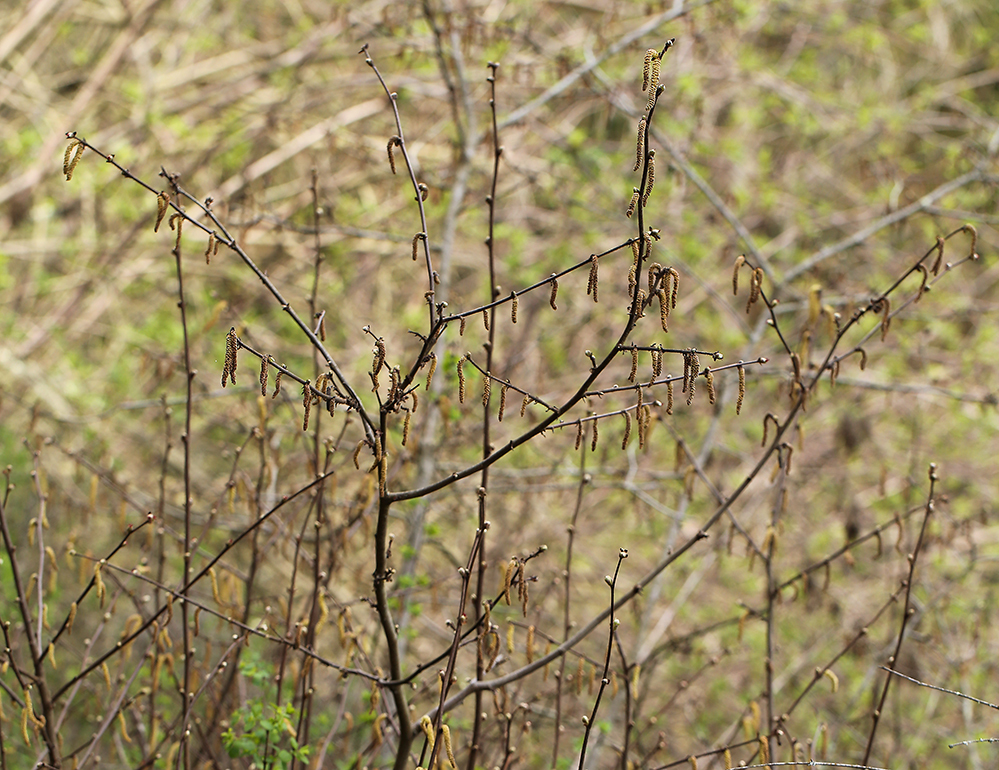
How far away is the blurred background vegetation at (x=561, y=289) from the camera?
14.4 feet

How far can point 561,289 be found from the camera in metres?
5.04

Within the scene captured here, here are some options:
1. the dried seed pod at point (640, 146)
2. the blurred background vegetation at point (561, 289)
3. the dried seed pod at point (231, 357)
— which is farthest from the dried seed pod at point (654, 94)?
the blurred background vegetation at point (561, 289)

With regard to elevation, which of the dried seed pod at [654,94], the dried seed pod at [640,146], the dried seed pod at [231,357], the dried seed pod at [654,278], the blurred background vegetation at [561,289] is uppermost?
the blurred background vegetation at [561,289]

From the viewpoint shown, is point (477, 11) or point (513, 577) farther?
point (477, 11)

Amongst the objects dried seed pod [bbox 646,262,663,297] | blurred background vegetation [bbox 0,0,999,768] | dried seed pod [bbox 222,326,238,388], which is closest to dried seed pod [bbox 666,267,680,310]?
dried seed pod [bbox 646,262,663,297]

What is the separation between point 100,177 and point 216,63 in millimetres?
1399

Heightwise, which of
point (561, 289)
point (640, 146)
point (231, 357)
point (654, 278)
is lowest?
point (231, 357)

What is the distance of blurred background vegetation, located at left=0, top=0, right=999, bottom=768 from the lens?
14.4 feet

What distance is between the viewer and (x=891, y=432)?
6.51 m

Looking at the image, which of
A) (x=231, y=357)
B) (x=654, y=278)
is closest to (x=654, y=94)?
(x=654, y=278)

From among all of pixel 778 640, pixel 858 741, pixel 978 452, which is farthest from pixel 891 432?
pixel 858 741

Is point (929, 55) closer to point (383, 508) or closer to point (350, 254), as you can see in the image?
point (350, 254)

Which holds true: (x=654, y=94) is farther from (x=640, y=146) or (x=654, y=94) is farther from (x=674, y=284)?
(x=674, y=284)

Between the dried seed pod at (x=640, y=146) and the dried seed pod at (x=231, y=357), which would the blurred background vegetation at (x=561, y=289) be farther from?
the dried seed pod at (x=640, y=146)
